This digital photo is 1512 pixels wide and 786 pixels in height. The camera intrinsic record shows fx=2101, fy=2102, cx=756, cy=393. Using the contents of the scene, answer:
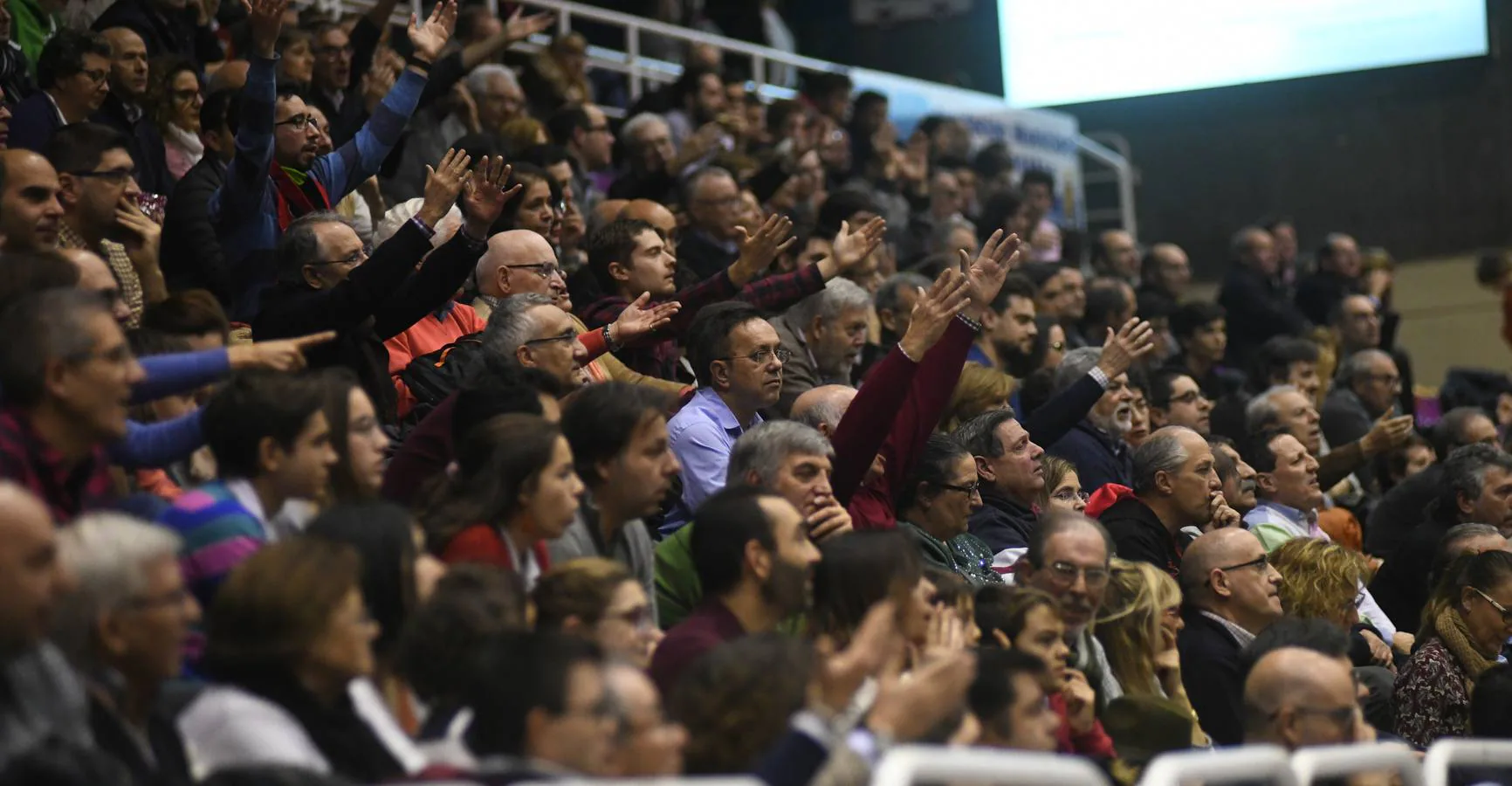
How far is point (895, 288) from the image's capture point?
24.3ft

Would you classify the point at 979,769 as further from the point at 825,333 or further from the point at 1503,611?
the point at 825,333

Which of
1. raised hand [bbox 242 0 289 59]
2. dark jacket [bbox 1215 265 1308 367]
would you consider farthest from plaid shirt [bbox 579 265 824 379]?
dark jacket [bbox 1215 265 1308 367]

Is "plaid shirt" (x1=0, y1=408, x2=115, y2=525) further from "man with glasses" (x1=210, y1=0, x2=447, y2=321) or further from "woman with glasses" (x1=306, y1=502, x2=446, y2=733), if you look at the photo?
"man with glasses" (x1=210, y1=0, x2=447, y2=321)

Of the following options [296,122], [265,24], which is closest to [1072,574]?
[265,24]

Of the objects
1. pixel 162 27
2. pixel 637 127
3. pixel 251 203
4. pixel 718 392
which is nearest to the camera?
pixel 718 392

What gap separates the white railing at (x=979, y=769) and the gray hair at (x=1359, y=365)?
21.3ft

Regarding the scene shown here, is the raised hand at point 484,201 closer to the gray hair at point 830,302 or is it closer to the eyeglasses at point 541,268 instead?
the eyeglasses at point 541,268

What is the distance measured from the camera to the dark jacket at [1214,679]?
493 centimetres

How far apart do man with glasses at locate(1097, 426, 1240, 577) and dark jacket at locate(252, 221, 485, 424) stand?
77.8 inches

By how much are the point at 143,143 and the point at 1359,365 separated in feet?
16.9

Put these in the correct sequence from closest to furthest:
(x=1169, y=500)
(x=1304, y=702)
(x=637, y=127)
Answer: (x=1304, y=702), (x=1169, y=500), (x=637, y=127)

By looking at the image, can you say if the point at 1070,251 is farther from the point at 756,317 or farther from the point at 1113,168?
the point at 756,317

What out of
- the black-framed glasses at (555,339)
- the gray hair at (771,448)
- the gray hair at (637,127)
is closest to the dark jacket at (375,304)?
the black-framed glasses at (555,339)

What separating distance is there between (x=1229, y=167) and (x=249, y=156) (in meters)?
11.6
